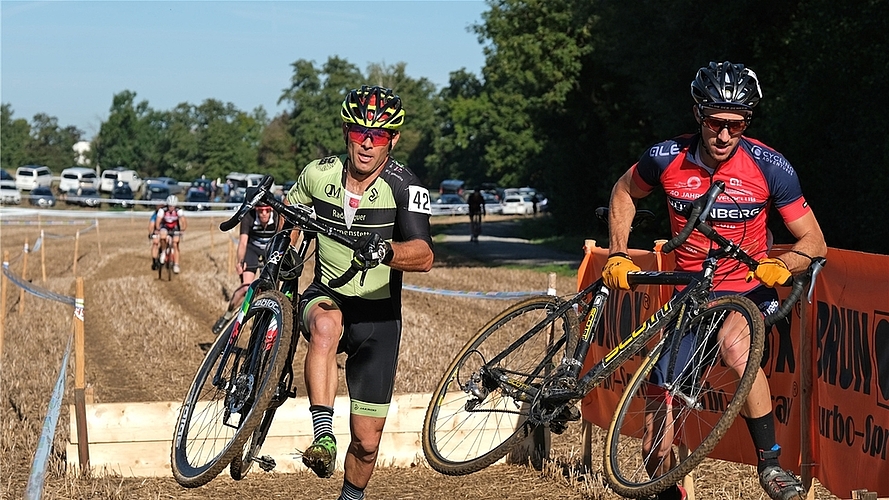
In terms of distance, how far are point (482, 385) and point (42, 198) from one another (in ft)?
214

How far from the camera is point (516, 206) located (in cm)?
7869

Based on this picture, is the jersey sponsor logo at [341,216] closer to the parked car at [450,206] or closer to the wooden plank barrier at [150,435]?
the wooden plank barrier at [150,435]

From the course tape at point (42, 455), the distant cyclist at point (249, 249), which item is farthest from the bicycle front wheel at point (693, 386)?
the distant cyclist at point (249, 249)

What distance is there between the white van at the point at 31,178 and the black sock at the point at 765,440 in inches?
3131

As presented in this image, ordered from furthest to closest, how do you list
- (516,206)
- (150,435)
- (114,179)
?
(114,179) → (516,206) → (150,435)

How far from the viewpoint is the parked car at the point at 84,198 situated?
67250 millimetres

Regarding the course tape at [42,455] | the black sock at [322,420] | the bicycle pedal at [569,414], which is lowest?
the course tape at [42,455]

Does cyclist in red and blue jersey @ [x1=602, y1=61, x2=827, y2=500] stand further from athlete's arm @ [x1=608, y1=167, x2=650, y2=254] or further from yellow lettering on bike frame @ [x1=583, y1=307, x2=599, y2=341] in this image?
yellow lettering on bike frame @ [x1=583, y1=307, x2=599, y2=341]

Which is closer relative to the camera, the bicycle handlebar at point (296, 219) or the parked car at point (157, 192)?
the bicycle handlebar at point (296, 219)

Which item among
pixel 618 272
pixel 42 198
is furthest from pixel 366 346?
pixel 42 198

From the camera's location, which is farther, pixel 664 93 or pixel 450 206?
pixel 450 206

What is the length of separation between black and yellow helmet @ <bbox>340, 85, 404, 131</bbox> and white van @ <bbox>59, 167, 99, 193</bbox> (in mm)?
74685

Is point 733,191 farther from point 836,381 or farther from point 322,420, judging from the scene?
point 322,420

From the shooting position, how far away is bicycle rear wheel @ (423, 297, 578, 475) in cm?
672
